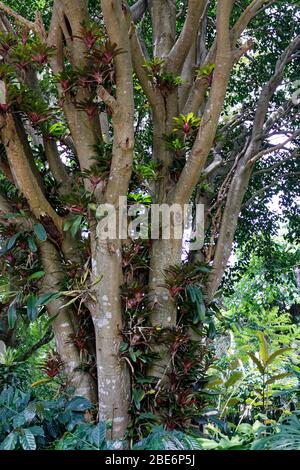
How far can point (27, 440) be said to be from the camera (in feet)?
6.93

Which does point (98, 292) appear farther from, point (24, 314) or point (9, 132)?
point (9, 132)

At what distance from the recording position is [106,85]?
2.63 m

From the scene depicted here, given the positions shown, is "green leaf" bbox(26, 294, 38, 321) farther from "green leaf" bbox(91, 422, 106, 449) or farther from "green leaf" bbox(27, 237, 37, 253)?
"green leaf" bbox(91, 422, 106, 449)

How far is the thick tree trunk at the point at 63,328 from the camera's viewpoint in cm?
268

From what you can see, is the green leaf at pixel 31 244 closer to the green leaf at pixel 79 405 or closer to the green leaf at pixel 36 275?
the green leaf at pixel 36 275

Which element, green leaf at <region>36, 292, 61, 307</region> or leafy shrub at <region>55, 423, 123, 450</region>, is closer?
leafy shrub at <region>55, 423, 123, 450</region>

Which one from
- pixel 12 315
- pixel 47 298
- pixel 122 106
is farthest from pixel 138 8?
pixel 12 315

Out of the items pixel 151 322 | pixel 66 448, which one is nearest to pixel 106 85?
pixel 151 322

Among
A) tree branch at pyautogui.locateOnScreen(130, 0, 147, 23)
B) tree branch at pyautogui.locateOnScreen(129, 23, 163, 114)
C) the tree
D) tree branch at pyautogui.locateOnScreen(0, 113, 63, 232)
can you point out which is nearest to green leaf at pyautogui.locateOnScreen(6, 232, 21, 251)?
the tree

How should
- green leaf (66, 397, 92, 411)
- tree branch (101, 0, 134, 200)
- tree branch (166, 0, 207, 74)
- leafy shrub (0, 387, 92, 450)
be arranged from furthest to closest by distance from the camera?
tree branch (166, 0, 207, 74)
green leaf (66, 397, 92, 411)
tree branch (101, 0, 134, 200)
leafy shrub (0, 387, 92, 450)

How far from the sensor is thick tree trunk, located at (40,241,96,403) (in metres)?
2.68

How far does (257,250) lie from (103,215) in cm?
267

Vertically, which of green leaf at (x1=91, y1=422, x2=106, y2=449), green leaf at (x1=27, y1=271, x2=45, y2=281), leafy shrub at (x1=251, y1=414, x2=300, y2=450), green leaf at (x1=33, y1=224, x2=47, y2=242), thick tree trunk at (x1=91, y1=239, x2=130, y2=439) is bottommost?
green leaf at (x1=91, y1=422, x2=106, y2=449)

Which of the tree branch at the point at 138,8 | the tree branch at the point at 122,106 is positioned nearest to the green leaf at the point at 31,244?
the tree branch at the point at 122,106
